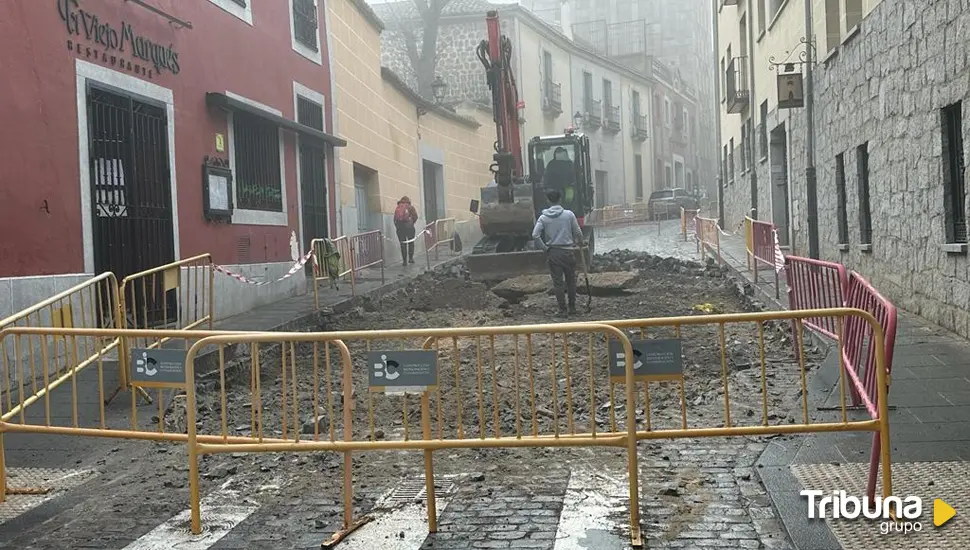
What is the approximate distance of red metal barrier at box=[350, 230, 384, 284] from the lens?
1714 cm

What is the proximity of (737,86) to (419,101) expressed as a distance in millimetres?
8557

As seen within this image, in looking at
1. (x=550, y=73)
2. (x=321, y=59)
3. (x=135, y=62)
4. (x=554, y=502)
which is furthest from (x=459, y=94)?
(x=554, y=502)

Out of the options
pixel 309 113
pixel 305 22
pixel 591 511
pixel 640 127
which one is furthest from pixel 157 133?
pixel 640 127

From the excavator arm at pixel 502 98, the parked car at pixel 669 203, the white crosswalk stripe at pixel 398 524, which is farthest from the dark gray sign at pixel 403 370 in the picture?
the parked car at pixel 669 203

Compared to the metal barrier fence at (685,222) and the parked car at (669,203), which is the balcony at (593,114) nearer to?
the parked car at (669,203)

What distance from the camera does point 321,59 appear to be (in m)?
18.6

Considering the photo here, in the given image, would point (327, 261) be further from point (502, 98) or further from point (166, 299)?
point (166, 299)

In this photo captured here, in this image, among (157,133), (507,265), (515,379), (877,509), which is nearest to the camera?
(877,509)

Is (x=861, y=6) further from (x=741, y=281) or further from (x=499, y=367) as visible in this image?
(x=499, y=367)

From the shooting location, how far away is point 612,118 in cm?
4716

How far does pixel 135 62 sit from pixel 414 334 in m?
8.20

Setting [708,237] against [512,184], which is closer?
[512,184]

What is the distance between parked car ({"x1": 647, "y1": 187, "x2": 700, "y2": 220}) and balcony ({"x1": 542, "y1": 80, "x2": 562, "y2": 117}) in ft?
21.2

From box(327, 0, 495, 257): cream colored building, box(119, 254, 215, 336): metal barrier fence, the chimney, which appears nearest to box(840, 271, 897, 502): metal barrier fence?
box(119, 254, 215, 336): metal barrier fence
